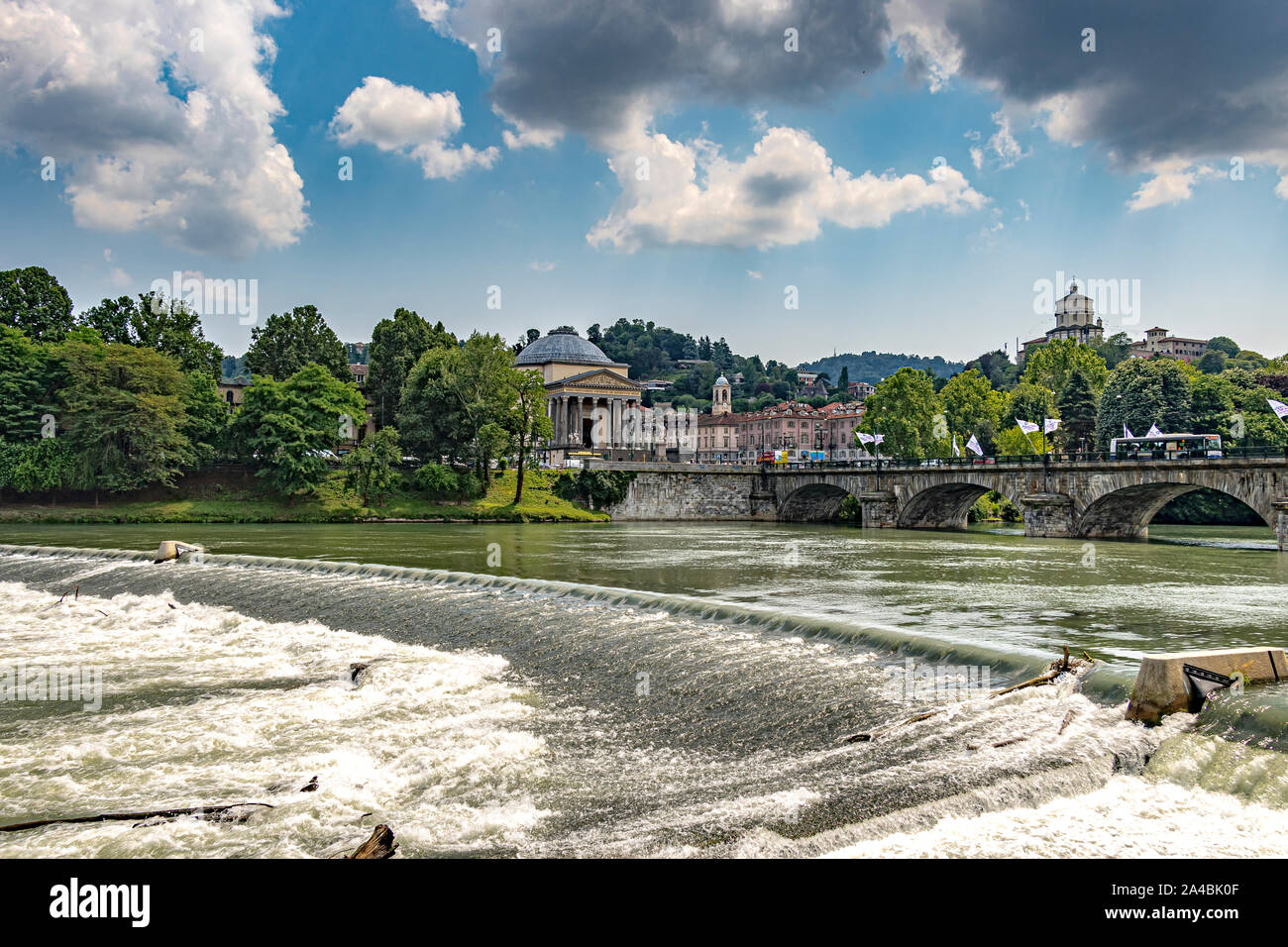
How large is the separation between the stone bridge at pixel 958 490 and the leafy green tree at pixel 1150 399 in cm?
2364

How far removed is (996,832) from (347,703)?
9.57 metres

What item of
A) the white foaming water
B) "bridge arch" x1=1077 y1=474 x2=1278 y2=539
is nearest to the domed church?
"bridge arch" x1=1077 y1=474 x2=1278 y2=539

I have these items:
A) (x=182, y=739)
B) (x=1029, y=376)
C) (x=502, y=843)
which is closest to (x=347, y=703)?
(x=182, y=739)

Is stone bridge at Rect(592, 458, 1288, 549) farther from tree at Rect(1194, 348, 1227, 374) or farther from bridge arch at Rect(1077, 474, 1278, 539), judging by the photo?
tree at Rect(1194, 348, 1227, 374)

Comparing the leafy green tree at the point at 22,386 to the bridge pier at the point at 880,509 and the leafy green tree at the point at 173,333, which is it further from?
the bridge pier at the point at 880,509

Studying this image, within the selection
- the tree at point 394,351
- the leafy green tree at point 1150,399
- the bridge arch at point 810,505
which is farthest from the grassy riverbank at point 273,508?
the leafy green tree at point 1150,399

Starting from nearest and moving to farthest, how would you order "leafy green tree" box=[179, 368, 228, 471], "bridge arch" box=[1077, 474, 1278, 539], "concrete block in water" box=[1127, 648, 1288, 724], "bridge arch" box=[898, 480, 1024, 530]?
"concrete block in water" box=[1127, 648, 1288, 724] → "bridge arch" box=[1077, 474, 1278, 539] → "bridge arch" box=[898, 480, 1024, 530] → "leafy green tree" box=[179, 368, 228, 471]

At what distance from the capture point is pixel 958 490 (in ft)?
225

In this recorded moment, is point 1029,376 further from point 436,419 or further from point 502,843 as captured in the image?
point 502,843

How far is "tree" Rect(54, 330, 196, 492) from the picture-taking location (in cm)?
6725

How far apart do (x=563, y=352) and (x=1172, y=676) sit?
127 metres

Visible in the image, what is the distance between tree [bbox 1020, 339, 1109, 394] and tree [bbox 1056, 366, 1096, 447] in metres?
14.4
